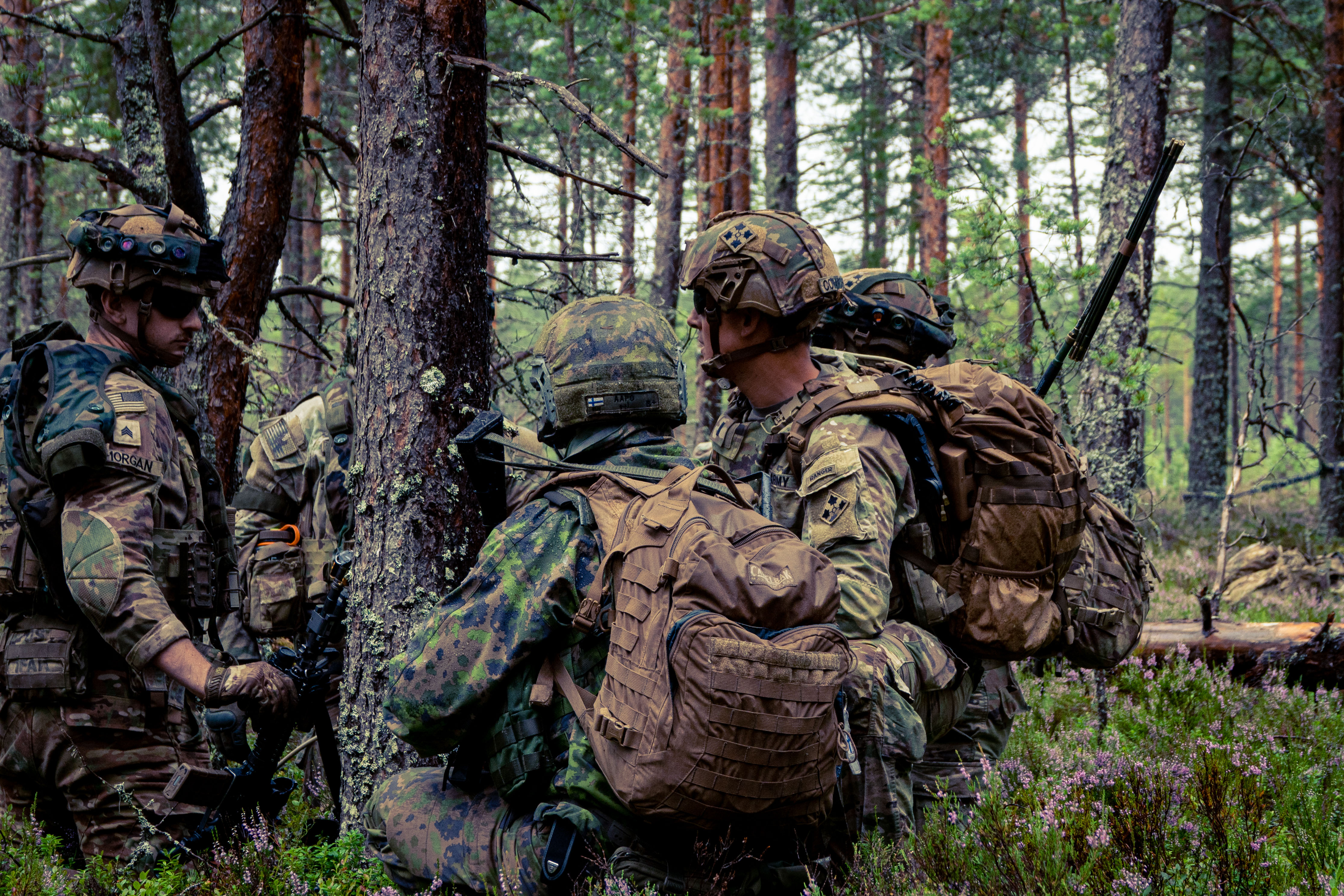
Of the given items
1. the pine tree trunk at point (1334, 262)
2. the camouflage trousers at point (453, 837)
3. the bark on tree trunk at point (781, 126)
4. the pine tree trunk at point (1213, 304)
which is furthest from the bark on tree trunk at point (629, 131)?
the pine tree trunk at point (1334, 262)

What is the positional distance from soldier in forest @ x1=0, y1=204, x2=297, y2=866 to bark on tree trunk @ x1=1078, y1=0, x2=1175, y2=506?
21.1 ft

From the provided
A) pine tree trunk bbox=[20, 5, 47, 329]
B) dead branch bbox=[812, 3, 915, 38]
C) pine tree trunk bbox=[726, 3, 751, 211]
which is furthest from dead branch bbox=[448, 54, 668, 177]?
dead branch bbox=[812, 3, 915, 38]

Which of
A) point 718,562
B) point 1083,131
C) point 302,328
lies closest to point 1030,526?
point 718,562

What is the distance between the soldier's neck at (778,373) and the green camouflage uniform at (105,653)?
94.3 inches

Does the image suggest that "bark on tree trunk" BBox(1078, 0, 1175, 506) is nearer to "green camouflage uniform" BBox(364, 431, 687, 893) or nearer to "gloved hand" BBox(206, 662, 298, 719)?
"green camouflage uniform" BBox(364, 431, 687, 893)

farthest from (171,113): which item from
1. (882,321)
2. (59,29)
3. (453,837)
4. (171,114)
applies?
(453,837)

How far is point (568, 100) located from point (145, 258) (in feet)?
6.11

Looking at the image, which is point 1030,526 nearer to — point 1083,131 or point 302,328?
point 302,328

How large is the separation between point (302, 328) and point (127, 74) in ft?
6.25

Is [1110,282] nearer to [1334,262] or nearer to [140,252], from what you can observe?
[140,252]

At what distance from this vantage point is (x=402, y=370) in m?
3.62

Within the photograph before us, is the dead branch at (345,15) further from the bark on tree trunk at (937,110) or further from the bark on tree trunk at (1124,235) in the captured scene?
the bark on tree trunk at (937,110)

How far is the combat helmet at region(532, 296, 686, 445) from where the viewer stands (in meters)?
2.95

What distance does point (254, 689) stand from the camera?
333 cm
